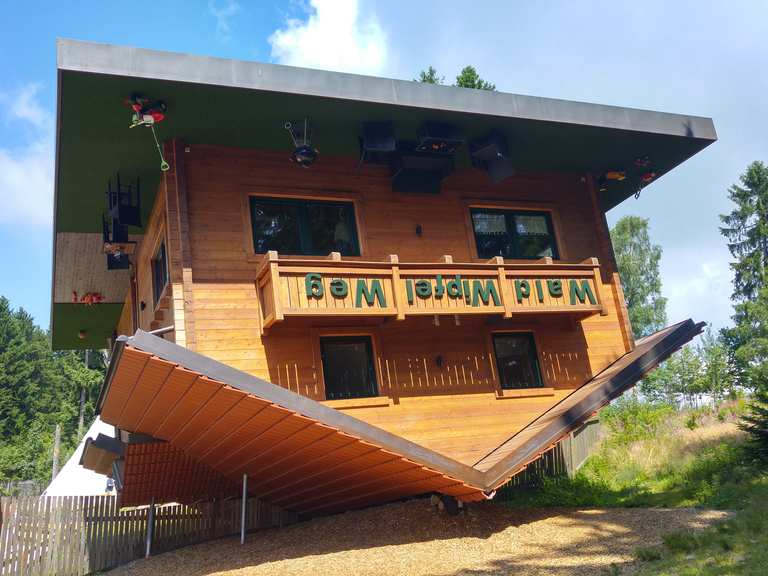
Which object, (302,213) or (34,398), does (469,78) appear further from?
(34,398)

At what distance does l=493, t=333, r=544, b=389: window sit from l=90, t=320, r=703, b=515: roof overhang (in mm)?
852

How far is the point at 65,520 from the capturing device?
47.9 feet

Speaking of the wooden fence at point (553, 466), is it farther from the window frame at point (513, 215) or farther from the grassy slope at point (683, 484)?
the window frame at point (513, 215)

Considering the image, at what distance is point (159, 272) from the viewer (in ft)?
53.2

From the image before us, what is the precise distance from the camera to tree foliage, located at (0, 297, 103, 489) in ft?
187

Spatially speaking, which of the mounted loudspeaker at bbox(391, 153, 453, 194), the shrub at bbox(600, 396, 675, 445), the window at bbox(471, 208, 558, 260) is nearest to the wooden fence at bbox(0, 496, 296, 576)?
the window at bbox(471, 208, 558, 260)

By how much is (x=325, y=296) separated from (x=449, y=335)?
11.1 feet

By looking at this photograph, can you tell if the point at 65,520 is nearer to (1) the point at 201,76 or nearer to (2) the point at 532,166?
(1) the point at 201,76

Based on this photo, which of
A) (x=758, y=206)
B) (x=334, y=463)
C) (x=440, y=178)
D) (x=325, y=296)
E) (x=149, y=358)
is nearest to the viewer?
(x=149, y=358)

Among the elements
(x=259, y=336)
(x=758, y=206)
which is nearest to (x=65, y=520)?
(x=259, y=336)

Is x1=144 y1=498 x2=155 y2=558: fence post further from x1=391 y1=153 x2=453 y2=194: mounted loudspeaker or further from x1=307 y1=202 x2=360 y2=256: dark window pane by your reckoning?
x1=391 y1=153 x2=453 y2=194: mounted loudspeaker

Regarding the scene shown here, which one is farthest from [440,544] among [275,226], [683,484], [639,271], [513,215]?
[639,271]

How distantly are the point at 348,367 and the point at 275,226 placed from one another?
125 inches

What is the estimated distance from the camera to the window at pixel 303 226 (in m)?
14.1
